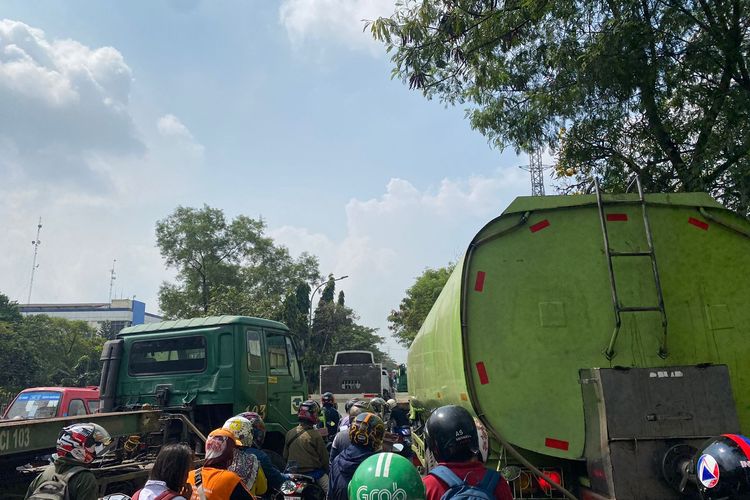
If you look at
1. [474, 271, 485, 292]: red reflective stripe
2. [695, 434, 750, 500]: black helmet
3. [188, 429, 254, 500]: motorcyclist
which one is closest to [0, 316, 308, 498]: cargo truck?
[188, 429, 254, 500]: motorcyclist

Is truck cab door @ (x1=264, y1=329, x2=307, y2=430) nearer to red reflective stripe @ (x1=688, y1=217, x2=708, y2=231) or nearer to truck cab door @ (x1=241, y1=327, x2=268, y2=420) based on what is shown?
truck cab door @ (x1=241, y1=327, x2=268, y2=420)

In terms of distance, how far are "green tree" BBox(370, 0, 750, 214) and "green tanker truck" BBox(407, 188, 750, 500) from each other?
415 cm

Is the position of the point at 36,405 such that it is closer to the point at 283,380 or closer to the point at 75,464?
the point at 283,380

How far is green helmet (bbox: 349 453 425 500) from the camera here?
2291 mm

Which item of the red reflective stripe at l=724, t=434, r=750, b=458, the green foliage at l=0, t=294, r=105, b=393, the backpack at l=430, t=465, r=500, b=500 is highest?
the green foliage at l=0, t=294, r=105, b=393

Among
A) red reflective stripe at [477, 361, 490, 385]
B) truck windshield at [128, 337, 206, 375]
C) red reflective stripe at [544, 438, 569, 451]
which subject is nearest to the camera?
red reflective stripe at [544, 438, 569, 451]

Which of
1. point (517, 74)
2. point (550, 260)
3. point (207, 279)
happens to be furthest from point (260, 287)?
point (550, 260)

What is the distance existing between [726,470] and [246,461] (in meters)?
2.95

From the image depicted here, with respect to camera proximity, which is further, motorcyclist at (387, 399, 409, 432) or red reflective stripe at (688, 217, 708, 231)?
motorcyclist at (387, 399, 409, 432)

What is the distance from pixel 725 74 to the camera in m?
8.16

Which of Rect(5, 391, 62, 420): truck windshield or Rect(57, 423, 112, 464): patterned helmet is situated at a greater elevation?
Rect(5, 391, 62, 420): truck windshield

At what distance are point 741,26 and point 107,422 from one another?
981 centimetres

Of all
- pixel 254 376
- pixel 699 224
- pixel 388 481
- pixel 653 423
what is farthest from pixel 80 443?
pixel 254 376

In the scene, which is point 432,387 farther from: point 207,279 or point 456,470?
point 207,279
